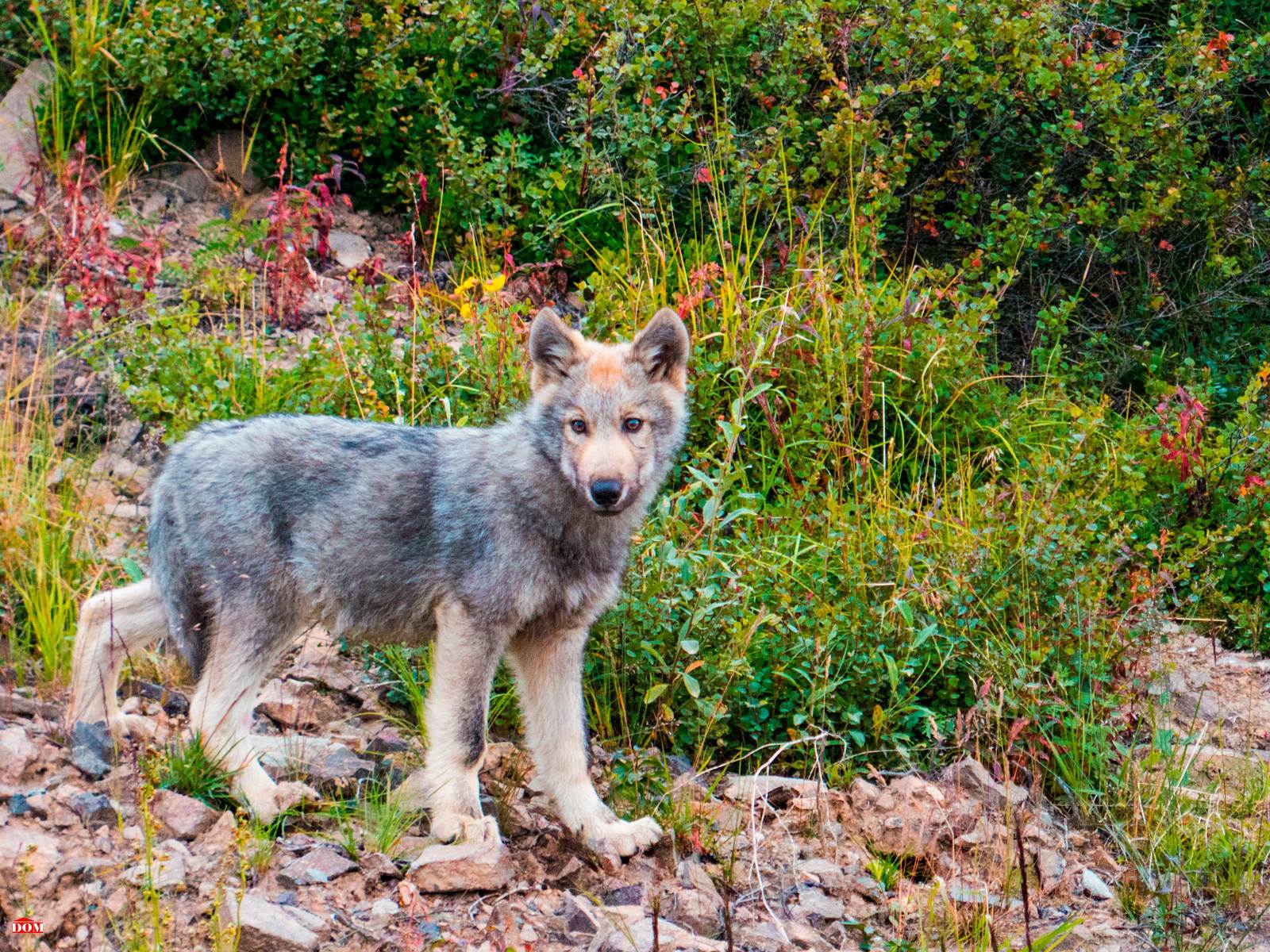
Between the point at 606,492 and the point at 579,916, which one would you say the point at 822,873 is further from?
the point at 606,492

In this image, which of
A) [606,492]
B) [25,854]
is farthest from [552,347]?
[25,854]

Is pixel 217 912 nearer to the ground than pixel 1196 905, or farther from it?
farther from it

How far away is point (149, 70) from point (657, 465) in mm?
5183

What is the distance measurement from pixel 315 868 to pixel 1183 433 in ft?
15.6

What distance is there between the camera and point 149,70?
328 inches

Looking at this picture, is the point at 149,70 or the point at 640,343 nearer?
the point at 640,343

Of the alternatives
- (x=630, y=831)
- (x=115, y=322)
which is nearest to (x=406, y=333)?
(x=115, y=322)

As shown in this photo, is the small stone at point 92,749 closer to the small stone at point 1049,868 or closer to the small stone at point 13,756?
the small stone at point 13,756

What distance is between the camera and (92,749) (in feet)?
15.6

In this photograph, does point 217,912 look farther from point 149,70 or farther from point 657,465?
point 149,70

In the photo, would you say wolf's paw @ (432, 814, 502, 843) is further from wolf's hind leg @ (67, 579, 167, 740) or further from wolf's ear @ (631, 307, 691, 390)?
wolf's ear @ (631, 307, 691, 390)

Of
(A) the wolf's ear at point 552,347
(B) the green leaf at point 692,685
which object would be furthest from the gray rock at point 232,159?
(B) the green leaf at point 692,685

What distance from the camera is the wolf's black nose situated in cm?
461

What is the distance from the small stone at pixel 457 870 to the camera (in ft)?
14.1
